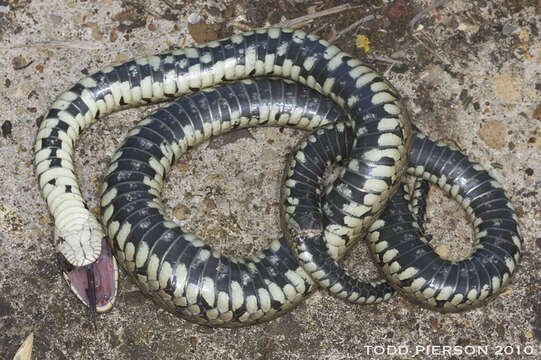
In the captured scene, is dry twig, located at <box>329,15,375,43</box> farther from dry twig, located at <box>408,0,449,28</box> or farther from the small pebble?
the small pebble

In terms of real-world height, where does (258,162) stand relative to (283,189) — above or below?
below

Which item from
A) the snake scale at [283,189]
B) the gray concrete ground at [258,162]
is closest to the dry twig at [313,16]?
the gray concrete ground at [258,162]

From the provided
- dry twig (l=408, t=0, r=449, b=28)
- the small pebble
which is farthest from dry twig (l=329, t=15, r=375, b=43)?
the small pebble

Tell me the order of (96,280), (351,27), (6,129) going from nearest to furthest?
(96,280) < (6,129) < (351,27)

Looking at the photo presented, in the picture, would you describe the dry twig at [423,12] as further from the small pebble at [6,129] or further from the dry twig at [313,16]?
the small pebble at [6,129]

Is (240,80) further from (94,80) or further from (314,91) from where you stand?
(94,80)

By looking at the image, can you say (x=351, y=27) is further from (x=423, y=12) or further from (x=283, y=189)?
(x=283, y=189)

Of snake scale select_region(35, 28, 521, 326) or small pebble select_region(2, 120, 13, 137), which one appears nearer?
snake scale select_region(35, 28, 521, 326)

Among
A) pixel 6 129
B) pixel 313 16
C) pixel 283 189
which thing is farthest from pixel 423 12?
pixel 6 129
